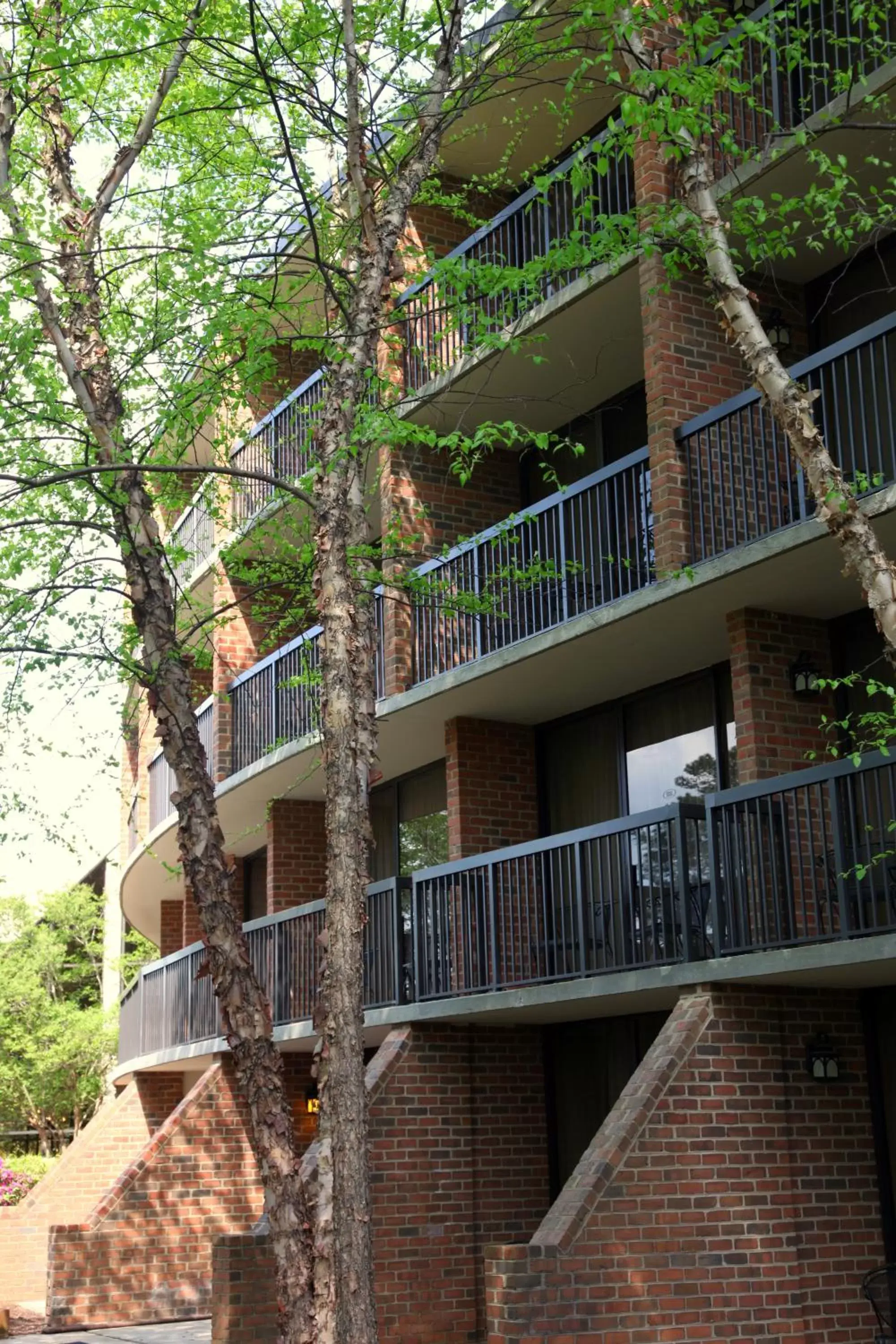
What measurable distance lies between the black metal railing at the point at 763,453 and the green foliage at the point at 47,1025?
26.9m

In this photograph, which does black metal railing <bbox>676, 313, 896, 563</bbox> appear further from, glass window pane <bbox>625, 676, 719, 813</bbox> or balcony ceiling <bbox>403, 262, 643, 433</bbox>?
glass window pane <bbox>625, 676, 719, 813</bbox>

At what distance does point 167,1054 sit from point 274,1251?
13271 millimetres

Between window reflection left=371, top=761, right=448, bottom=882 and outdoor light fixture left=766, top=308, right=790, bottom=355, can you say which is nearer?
outdoor light fixture left=766, top=308, right=790, bottom=355

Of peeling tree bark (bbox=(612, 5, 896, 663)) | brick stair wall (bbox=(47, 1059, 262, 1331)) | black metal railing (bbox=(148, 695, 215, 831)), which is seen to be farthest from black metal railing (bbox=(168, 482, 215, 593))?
peeling tree bark (bbox=(612, 5, 896, 663))

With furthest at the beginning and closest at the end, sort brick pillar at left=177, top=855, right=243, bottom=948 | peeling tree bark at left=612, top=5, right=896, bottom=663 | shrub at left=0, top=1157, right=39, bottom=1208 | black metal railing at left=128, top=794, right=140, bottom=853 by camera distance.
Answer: shrub at left=0, top=1157, right=39, bottom=1208, black metal railing at left=128, top=794, right=140, bottom=853, brick pillar at left=177, top=855, right=243, bottom=948, peeling tree bark at left=612, top=5, right=896, bottom=663

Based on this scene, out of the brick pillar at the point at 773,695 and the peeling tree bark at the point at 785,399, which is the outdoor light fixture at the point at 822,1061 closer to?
the brick pillar at the point at 773,695

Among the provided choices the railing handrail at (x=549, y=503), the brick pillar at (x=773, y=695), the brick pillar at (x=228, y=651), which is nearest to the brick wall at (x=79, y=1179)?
the brick pillar at (x=228, y=651)

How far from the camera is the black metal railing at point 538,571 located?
1277cm

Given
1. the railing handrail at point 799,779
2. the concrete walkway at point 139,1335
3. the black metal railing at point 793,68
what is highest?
the black metal railing at point 793,68

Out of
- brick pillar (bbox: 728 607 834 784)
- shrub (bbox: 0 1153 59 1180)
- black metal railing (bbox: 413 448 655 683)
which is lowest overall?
shrub (bbox: 0 1153 59 1180)

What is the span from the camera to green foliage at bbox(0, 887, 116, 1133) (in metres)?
35.3

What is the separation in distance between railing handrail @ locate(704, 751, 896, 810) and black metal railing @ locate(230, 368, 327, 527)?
19.9 feet

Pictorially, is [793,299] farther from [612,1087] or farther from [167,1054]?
[167,1054]

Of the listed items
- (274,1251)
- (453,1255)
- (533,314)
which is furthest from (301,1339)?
(533,314)
